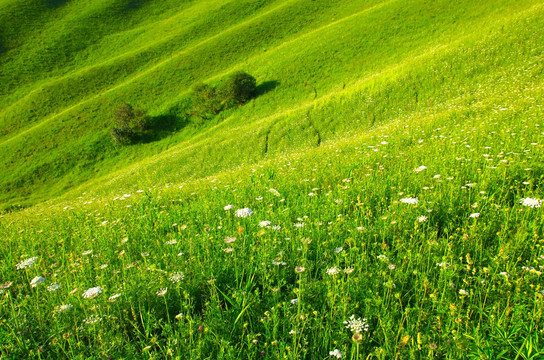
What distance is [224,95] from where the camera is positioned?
42.9 metres

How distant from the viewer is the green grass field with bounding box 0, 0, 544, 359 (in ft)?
7.18

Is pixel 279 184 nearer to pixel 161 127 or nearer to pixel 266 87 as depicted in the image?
pixel 266 87

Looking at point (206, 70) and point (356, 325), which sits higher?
point (206, 70)

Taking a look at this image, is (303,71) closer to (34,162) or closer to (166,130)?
(166,130)

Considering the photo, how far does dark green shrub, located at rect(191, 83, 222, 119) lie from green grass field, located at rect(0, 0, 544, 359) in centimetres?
230

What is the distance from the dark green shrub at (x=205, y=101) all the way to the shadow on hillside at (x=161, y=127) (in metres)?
2.92

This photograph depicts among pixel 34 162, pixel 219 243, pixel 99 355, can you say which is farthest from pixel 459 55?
pixel 34 162

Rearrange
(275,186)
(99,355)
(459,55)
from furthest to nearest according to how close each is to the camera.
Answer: (459,55), (275,186), (99,355)

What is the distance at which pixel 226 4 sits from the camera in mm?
69438

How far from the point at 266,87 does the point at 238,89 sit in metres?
4.22

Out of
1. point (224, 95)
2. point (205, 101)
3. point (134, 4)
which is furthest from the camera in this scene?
point (134, 4)

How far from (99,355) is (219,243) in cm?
155

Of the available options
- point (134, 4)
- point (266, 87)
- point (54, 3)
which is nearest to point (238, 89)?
point (266, 87)

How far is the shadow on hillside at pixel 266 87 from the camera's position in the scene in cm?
4228
